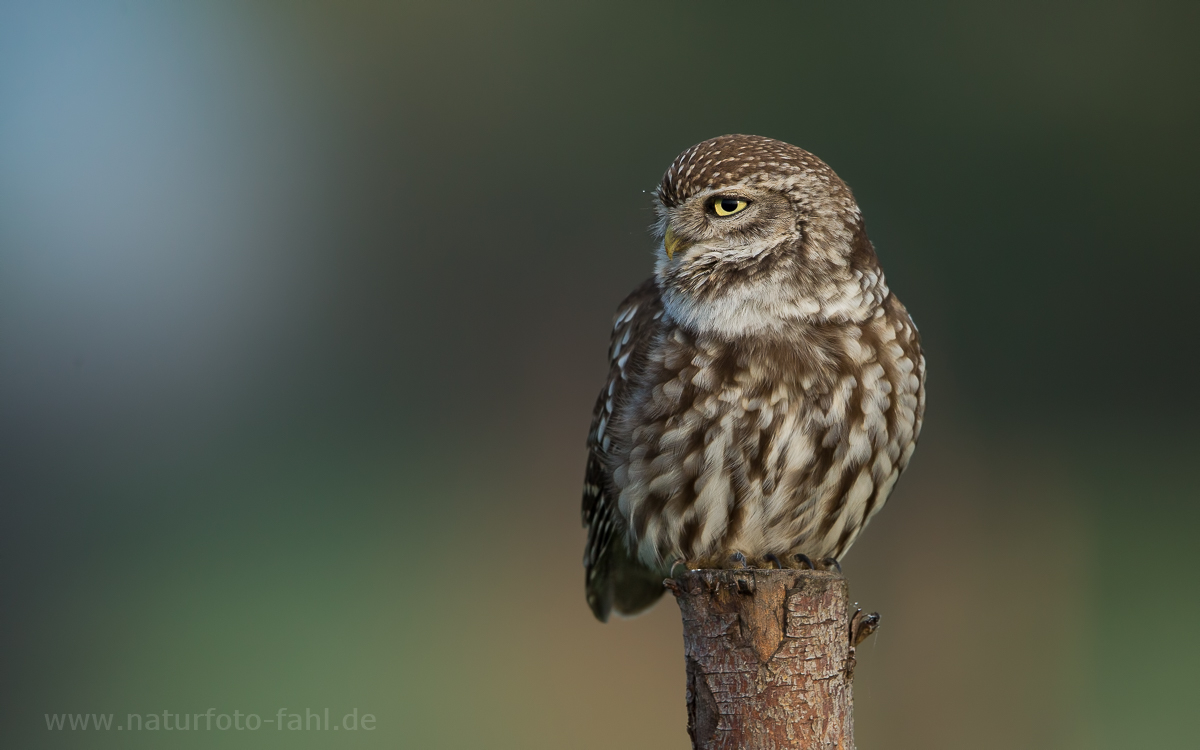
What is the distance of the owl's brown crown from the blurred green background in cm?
421

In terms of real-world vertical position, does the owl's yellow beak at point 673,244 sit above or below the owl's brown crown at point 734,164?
below

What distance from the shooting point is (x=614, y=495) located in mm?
3277

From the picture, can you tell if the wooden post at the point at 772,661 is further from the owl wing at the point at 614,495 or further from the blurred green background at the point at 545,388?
the blurred green background at the point at 545,388

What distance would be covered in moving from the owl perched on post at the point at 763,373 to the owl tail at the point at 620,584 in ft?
1.69

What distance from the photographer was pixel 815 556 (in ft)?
10.5

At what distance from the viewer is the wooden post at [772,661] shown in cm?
220

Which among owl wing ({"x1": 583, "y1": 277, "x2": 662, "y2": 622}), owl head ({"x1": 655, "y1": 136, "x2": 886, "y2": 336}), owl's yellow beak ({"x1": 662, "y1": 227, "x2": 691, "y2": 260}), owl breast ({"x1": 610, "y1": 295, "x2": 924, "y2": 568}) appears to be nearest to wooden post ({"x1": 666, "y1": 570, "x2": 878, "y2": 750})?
owl breast ({"x1": 610, "y1": 295, "x2": 924, "y2": 568})

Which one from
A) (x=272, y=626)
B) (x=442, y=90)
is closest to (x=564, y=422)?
(x=272, y=626)

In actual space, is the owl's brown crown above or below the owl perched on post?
above

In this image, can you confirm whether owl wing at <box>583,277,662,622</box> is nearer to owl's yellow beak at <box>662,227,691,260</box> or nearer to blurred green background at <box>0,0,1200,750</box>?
owl's yellow beak at <box>662,227,691,260</box>

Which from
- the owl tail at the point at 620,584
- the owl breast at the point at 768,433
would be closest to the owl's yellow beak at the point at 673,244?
the owl breast at the point at 768,433

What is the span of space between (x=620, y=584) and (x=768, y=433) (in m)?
1.15

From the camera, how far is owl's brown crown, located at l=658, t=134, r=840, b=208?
9.79 ft

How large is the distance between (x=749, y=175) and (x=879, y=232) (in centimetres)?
632
